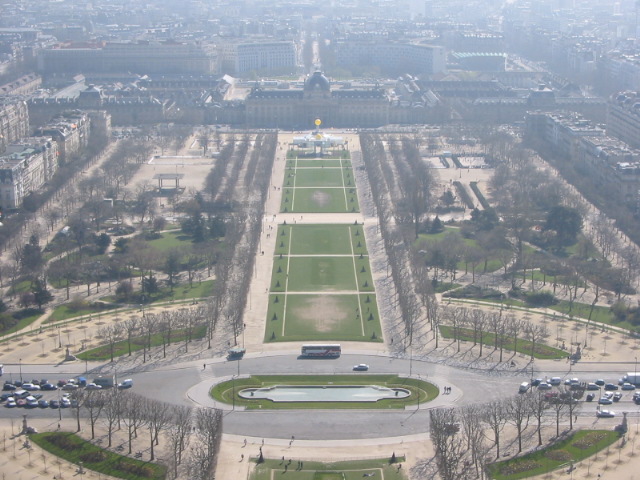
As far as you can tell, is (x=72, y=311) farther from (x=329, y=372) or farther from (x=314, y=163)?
(x=314, y=163)

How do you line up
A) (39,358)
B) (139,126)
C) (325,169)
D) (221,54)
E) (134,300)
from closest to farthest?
(39,358), (134,300), (325,169), (139,126), (221,54)

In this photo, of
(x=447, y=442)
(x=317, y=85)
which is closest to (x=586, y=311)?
(x=447, y=442)

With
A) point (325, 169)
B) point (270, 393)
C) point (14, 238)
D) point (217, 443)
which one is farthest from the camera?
point (325, 169)

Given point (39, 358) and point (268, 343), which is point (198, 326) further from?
point (39, 358)

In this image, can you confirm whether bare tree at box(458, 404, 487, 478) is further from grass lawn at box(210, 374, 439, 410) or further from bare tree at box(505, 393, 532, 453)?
grass lawn at box(210, 374, 439, 410)

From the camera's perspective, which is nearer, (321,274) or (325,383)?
(325,383)

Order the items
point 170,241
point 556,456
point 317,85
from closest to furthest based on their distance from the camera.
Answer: point 556,456 → point 170,241 → point 317,85

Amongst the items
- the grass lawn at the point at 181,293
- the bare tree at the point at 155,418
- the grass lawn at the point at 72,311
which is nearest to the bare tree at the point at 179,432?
the bare tree at the point at 155,418

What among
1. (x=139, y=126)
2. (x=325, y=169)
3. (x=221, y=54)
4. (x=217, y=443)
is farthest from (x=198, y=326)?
(x=221, y=54)

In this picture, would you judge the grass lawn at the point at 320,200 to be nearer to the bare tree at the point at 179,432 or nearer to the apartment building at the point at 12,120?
the apartment building at the point at 12,120
